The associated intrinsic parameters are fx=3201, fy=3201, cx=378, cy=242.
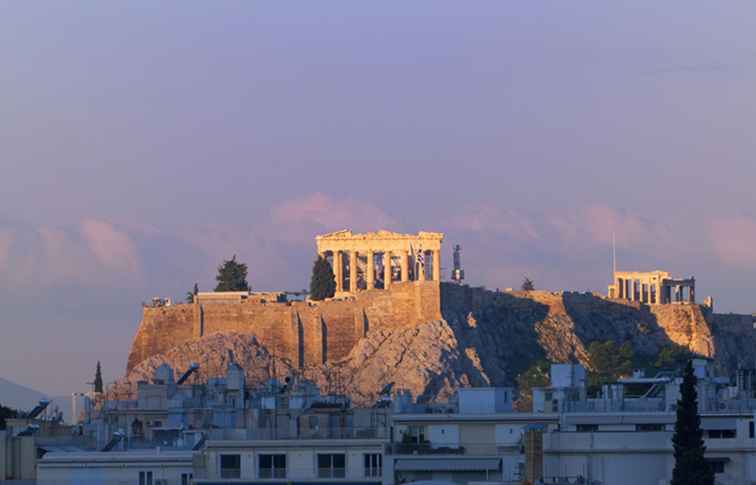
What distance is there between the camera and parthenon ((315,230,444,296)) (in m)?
121

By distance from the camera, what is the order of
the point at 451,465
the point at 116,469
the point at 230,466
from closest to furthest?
the point at 451,465 → the point at 230,466 → the point at 116,469

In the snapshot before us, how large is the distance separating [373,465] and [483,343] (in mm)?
71545

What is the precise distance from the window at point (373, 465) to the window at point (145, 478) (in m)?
3.34

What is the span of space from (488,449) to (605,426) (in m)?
1.96

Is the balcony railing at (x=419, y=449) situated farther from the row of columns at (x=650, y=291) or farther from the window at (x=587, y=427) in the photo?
the row of columns at (x=650, y=291)

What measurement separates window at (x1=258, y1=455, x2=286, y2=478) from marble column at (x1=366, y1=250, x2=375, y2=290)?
74927mm

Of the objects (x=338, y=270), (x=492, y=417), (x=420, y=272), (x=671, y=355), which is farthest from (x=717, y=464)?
(x=338, y=270)

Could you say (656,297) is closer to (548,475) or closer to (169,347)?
(169,347)

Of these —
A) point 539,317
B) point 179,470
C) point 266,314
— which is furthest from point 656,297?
point 179,470

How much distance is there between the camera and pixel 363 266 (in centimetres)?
12306

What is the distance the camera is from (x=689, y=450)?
39.2 metres

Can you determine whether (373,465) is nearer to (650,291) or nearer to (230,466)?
(230,466)

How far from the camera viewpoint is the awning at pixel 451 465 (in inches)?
1688

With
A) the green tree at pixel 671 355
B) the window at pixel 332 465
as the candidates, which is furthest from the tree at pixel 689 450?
the green tree at pixel 671 355
